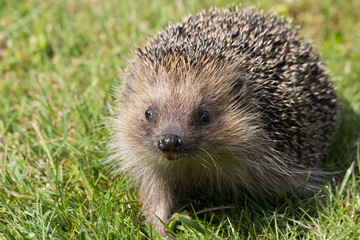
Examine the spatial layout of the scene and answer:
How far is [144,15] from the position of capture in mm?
6027

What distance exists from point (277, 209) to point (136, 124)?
1.31 meters

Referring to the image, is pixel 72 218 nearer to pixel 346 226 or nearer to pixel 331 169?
pixel 346 226

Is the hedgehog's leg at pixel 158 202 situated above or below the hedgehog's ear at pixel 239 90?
below

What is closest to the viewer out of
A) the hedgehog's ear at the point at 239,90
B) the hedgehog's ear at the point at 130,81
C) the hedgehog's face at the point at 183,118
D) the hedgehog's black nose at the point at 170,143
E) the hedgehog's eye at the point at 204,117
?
the hedgehog's black nose at the point at 170,143

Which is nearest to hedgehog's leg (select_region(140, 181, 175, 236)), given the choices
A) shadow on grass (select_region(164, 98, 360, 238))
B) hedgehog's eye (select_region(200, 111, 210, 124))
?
shadow on grass (select_region(164, 98, 360, 238))

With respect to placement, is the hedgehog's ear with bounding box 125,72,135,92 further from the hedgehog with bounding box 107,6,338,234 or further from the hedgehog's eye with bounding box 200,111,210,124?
the hedgehog's eye with bounding box 200,111,210,124

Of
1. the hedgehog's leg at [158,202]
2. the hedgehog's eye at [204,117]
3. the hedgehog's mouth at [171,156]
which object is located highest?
the hedgehog's eye at [204,117]

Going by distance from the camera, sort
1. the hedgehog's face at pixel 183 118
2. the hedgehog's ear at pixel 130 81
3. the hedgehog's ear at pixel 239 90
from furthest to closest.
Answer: the hedgehog's ear at pixel 130 81, the hedgehog's ear at pixel 239 90, the hedgehog's face at pixel 183 118

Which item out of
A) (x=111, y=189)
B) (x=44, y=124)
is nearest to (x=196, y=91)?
(x=111, y=189)

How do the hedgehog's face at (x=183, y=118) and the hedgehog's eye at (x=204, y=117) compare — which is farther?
the hedgehog's eye at (x=204, y=117)

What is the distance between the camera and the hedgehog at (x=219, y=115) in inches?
132

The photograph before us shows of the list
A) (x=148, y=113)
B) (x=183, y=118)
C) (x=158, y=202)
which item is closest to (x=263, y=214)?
(x=158, y=202)

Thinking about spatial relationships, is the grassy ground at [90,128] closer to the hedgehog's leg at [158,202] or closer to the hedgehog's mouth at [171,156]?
the hedgehog's leg at [158,202]

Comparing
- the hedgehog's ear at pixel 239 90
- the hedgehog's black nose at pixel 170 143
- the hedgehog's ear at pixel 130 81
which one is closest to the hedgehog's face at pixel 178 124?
the hedgehog's black nose at pixel 170 143
